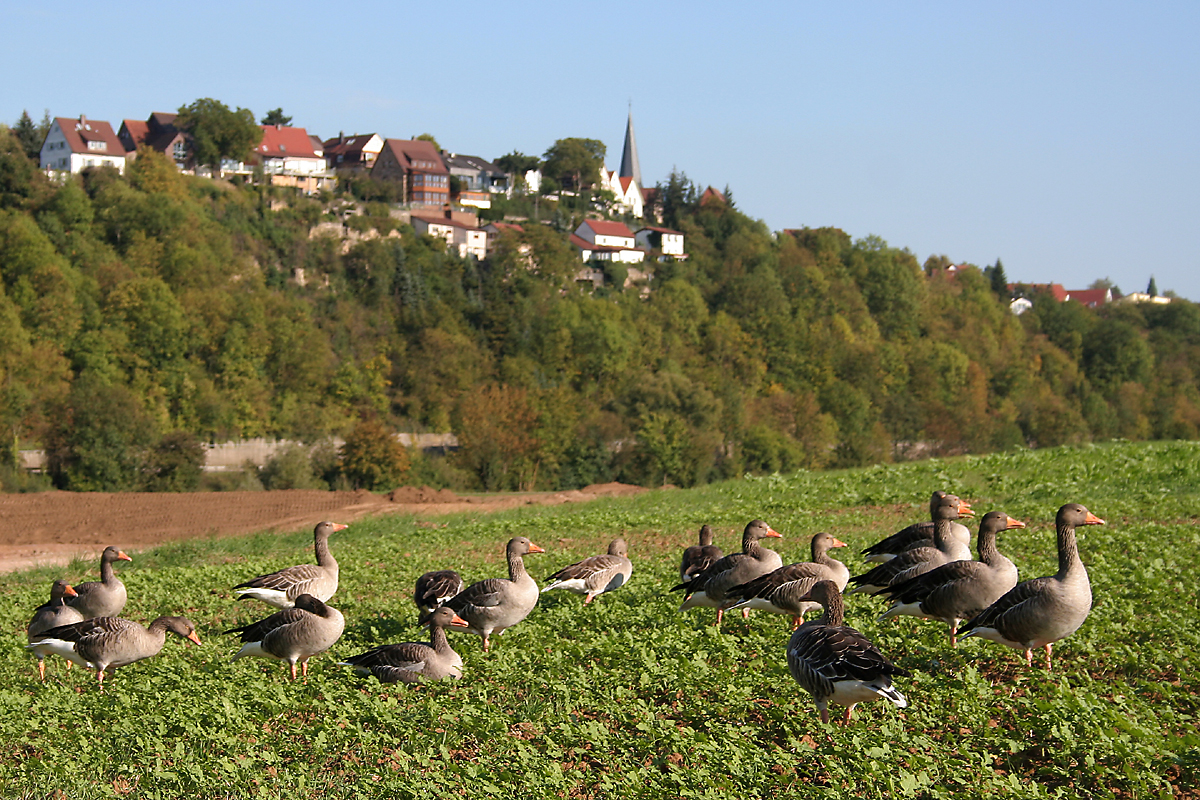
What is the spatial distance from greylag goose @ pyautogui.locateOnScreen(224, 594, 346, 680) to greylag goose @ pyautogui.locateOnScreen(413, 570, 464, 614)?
1.62 meters

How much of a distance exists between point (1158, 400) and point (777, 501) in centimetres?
11101

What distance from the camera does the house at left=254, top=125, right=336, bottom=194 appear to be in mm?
113625

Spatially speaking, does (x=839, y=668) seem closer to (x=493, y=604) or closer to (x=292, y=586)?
(x=493, y=604)

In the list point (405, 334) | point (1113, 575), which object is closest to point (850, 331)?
point (405, 334)

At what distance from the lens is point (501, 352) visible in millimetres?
98312

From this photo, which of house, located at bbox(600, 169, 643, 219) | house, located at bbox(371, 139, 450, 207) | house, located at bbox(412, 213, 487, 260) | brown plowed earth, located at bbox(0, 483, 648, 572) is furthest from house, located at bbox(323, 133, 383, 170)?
brown plowed earth, located at bbox(0, 483, 648, 572)

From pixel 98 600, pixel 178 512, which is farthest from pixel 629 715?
pixel 178 512

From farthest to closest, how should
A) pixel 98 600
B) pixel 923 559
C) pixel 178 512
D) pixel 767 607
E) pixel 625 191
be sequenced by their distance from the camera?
1. pixel 625 191
2. pixel 178 512
3. pixel 98 600
4. pixel 923 559
5. pixel 767 607

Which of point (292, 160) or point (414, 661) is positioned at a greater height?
point (292, 160)

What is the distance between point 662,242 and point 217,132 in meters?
55.0

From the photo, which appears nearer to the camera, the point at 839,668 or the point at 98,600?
the point at 839,668

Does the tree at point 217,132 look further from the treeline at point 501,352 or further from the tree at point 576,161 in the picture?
the tree at point 576,161

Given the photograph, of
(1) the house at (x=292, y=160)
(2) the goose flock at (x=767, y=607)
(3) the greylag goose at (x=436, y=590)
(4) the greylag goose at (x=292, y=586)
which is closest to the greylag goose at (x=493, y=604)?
(2) the goose flock at (x=767, y=607)

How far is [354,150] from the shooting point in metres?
128
